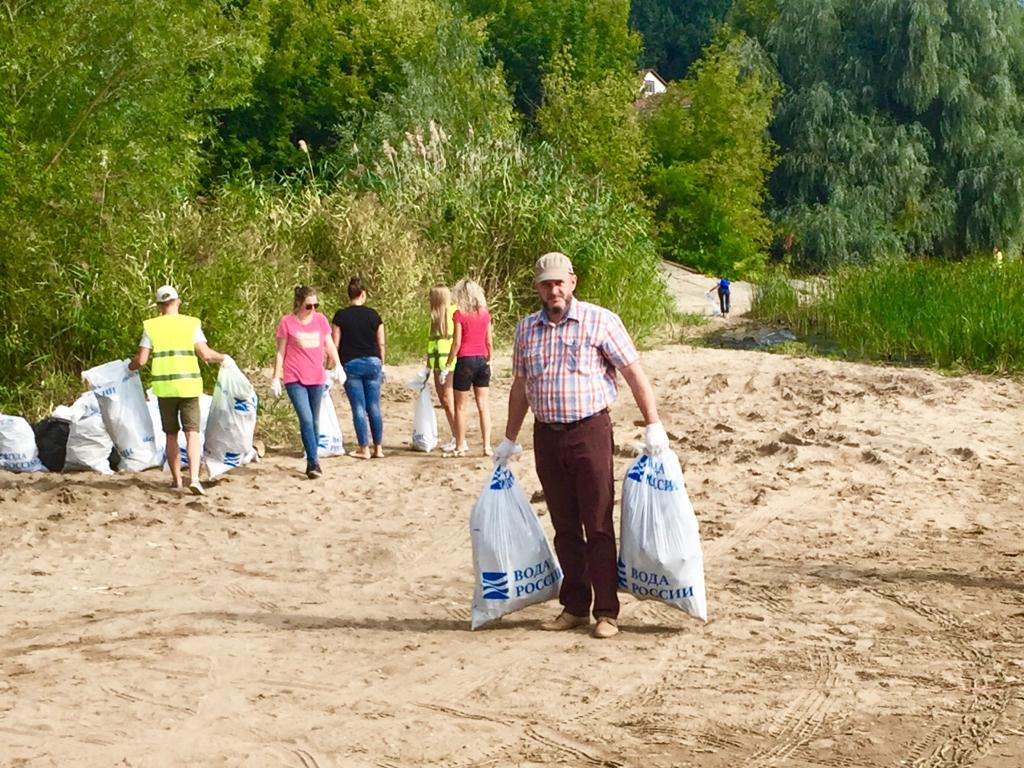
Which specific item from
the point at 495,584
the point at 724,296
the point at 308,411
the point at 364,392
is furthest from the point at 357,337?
the point at 724,296

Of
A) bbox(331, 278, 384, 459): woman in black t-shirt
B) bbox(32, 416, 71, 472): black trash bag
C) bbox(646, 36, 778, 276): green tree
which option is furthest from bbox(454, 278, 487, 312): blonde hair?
bbox(646, 36, 778, 276): green tree

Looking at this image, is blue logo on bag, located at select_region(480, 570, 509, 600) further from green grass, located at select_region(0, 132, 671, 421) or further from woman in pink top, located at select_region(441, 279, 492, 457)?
green grass, located at select_region(0, 132, 671, 421)

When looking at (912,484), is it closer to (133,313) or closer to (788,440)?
(788,440)

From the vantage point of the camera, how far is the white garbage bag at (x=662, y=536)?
6.70 m

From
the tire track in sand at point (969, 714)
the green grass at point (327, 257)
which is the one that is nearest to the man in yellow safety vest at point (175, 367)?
the green grass at point (327, 257)

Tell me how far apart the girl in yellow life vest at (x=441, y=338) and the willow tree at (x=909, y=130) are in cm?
2748

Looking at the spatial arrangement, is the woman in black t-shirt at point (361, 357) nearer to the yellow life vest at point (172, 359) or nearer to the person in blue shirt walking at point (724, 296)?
the yellow life vest at point (172, 359)

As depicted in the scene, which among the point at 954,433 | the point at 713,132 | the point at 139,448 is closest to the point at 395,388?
the point at 139,448

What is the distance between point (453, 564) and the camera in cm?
888

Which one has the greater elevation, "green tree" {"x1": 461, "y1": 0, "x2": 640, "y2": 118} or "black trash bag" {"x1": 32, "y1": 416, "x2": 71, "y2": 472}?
"green tree" {"x1": 461, "y1": 0, "x2": 640, "y2": 118}

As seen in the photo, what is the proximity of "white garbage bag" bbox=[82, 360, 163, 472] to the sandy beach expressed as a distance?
247 mm

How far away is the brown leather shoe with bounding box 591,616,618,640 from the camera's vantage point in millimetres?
6766

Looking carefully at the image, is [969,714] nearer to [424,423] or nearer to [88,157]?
[424,423]

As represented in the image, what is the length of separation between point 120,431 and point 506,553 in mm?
5375
